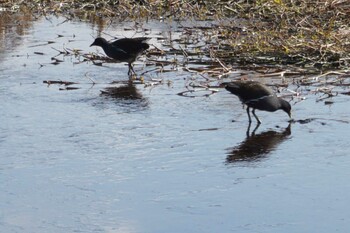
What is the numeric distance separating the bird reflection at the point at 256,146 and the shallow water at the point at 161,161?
0.01 metres

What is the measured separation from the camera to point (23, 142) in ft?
32.2

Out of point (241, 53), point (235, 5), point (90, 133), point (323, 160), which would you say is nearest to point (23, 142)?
point (90, 133)

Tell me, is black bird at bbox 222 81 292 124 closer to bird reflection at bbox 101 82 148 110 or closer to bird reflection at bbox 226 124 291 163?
bird reflection at bbox 226 124 291 163

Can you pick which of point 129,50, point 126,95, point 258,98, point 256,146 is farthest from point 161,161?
point 129,50

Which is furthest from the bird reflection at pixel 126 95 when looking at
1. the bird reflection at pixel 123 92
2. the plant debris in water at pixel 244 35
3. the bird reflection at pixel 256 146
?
the bird reflection at pixel 256 146

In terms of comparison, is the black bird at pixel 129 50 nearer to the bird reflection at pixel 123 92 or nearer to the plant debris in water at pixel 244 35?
the plant debris in water at pixel 244 35

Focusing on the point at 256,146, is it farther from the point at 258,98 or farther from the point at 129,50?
the point at 129,50

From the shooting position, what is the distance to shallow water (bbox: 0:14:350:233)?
7520 mm

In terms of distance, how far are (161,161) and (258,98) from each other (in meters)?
1.89

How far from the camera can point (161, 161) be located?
9.14m

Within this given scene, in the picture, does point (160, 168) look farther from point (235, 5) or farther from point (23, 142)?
point (235, 5)

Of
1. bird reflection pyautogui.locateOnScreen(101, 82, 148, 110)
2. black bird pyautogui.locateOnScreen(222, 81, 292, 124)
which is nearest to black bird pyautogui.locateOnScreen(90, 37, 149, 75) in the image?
bird reflection pyautogui.locateOnScreen(101, 82, 148, 110)

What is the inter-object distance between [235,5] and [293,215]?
1112 centimetres

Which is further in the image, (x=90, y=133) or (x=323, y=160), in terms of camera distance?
(x=90, y=133)
